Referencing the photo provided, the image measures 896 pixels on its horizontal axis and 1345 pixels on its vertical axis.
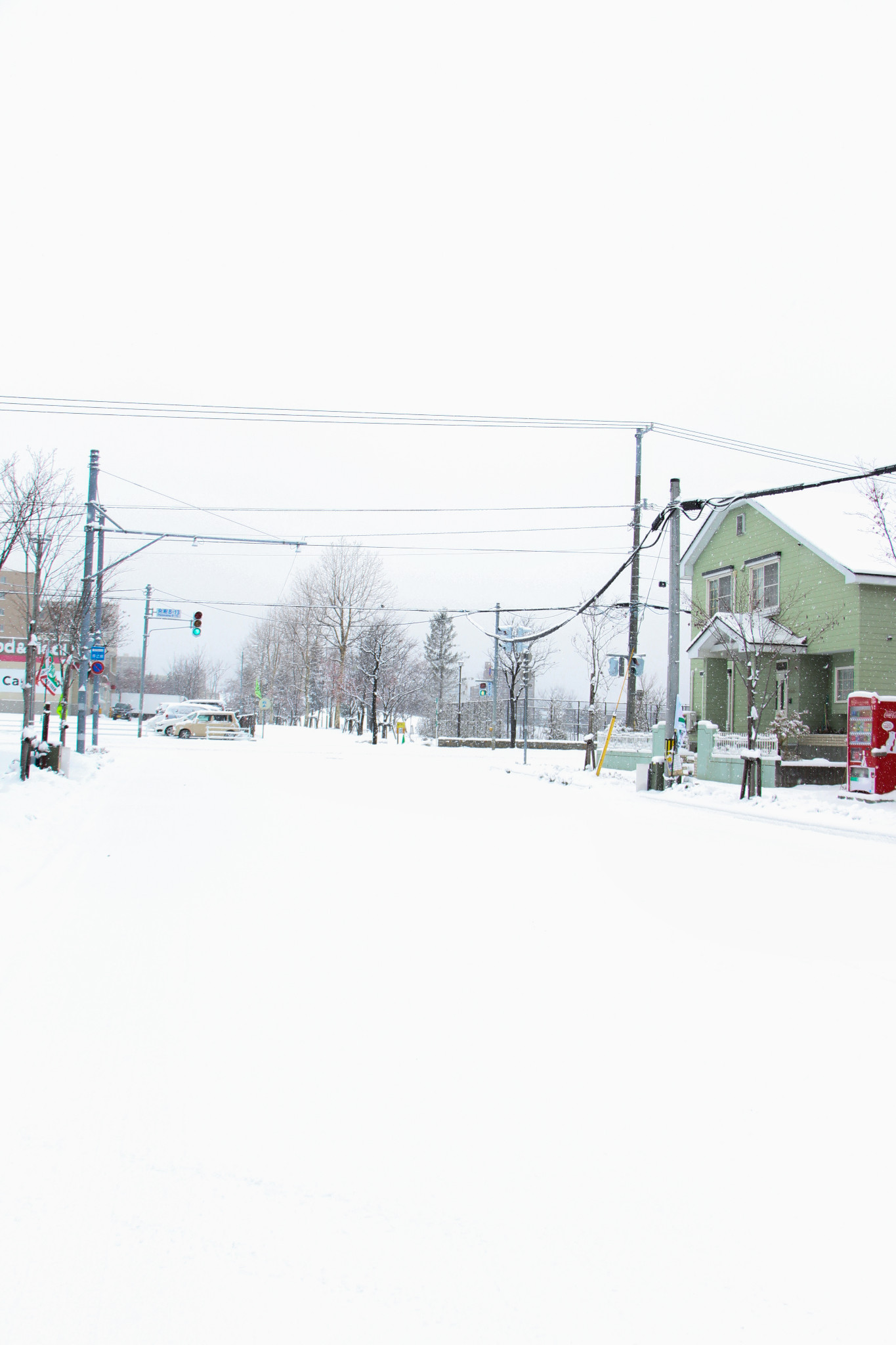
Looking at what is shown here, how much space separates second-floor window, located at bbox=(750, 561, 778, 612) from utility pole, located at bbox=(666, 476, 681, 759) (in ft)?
22.2

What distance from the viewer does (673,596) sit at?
71.1ft

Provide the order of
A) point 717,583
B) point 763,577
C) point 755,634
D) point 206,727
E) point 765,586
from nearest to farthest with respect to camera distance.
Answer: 1. point 755,634
2. point 765,586
3. point 763,577
4. point 717,583
5. point 206,727

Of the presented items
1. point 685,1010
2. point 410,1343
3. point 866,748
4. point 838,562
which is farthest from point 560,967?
point 838,562

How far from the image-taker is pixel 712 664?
31.1m

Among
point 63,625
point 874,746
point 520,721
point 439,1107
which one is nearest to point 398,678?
point 520,721

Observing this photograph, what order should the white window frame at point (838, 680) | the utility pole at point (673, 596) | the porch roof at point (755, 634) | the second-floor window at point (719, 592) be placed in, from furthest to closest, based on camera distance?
the second-floor window at point (719, 592) < the white window frame at point (838, 680) < the porch roof at point (755, 634) < the utility pole at point (673, 596)

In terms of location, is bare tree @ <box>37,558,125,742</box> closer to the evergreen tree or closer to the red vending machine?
the red vending machine

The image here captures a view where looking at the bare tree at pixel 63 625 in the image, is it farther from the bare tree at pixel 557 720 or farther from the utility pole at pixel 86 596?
the bare tree at pixel 557 720

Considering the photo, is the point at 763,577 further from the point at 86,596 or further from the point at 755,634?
the point at 86,596

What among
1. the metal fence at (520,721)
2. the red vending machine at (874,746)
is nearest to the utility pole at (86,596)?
the red vending machine at (874,746)

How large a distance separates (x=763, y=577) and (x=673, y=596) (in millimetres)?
8616

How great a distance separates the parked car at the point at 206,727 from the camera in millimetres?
42438

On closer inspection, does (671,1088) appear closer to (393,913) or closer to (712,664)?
(393,913)

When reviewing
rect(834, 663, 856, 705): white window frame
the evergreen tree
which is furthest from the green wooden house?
the evergreen tree
